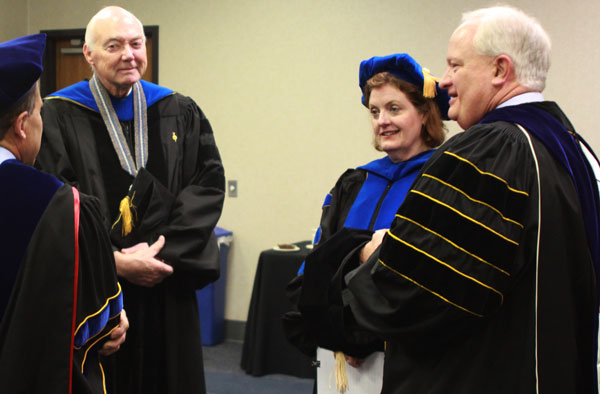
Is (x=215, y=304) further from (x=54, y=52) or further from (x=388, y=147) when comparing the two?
(x=388, y=147)

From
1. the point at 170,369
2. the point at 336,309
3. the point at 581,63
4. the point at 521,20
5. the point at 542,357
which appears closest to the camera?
the point at 542,357

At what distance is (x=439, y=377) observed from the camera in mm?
1393

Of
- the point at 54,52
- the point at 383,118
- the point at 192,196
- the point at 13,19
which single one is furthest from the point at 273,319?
the point at 13,19

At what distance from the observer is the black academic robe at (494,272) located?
1.30m

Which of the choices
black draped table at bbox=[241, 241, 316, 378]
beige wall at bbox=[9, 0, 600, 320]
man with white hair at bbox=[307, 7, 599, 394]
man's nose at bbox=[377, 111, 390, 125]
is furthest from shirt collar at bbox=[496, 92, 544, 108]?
beige wall at bbox=[9, 0, 600, 320]

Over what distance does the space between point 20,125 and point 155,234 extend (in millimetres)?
1081

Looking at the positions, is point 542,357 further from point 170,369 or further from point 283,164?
Answer: point 283,164

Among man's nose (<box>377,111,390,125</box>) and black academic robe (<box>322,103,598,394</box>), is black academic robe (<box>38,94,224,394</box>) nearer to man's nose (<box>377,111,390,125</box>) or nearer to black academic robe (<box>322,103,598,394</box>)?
man's nose (<box>377,111,390,125</box>)

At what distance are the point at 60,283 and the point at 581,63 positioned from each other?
4578mm

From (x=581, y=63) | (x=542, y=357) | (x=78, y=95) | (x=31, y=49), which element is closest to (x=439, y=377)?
(x=542, y=357)

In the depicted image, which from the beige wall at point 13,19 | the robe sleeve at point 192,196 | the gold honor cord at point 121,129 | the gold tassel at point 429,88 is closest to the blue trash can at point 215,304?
the robe sleeve at point 192,196

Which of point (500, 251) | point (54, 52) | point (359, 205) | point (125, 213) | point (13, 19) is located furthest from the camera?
point (54, 52)

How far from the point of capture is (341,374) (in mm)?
1984

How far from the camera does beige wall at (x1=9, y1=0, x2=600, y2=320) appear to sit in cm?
509
